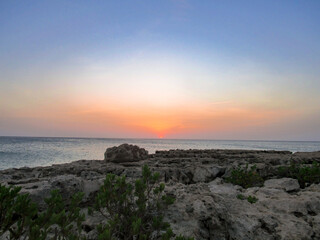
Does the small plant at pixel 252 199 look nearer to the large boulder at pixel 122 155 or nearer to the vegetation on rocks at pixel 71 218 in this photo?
the vegetation on rocks at pixel 71 218

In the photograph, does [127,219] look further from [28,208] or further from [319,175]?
[319,175]

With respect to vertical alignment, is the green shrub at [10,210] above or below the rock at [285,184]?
above

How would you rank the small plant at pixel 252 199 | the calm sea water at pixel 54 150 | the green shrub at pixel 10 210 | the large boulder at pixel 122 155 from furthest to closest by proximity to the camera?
the calm sea water at pixel 54 150 → the large boulder at pixel 122 155 → the small plant at pixel 252 199 → the green shrub at pixel 10 210

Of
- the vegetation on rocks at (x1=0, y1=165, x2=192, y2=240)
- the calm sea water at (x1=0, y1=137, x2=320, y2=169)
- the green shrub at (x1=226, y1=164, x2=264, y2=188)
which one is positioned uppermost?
the vegetation on rocks at (x1=0, y1=165, x2=192, y2=240)

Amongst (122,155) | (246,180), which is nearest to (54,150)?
(122,155)

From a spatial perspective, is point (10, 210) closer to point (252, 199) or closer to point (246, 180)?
point (252, 199)

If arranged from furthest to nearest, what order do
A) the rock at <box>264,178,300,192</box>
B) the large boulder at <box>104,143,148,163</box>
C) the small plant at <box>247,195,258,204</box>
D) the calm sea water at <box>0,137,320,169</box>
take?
the calm sea water at <box>0,137,320,169</box> < the large boulder at <box>104,143,148,163</box> < the rock at <box>264,178,300,192</box> < the small plant at <box>247,195,258,204</box>

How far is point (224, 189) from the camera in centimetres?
647

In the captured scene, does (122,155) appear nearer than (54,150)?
Yes

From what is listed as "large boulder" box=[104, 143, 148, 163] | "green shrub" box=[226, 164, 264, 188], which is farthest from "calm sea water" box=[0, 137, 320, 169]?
"green shrub" box=[226, 164, 264, 188]

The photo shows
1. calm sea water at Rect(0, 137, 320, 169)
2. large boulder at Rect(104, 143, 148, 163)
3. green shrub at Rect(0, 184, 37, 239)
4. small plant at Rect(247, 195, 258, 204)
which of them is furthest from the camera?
calm sea water at Rect(0, 137, 320, 169)

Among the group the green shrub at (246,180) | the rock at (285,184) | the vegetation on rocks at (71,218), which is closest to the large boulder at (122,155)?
the green shrub at (246,180)

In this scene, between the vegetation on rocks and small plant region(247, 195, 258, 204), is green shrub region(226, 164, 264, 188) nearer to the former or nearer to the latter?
small plant region(247, 195, 258, 204)

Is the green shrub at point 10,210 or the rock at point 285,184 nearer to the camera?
the green shrub at point 10,210
